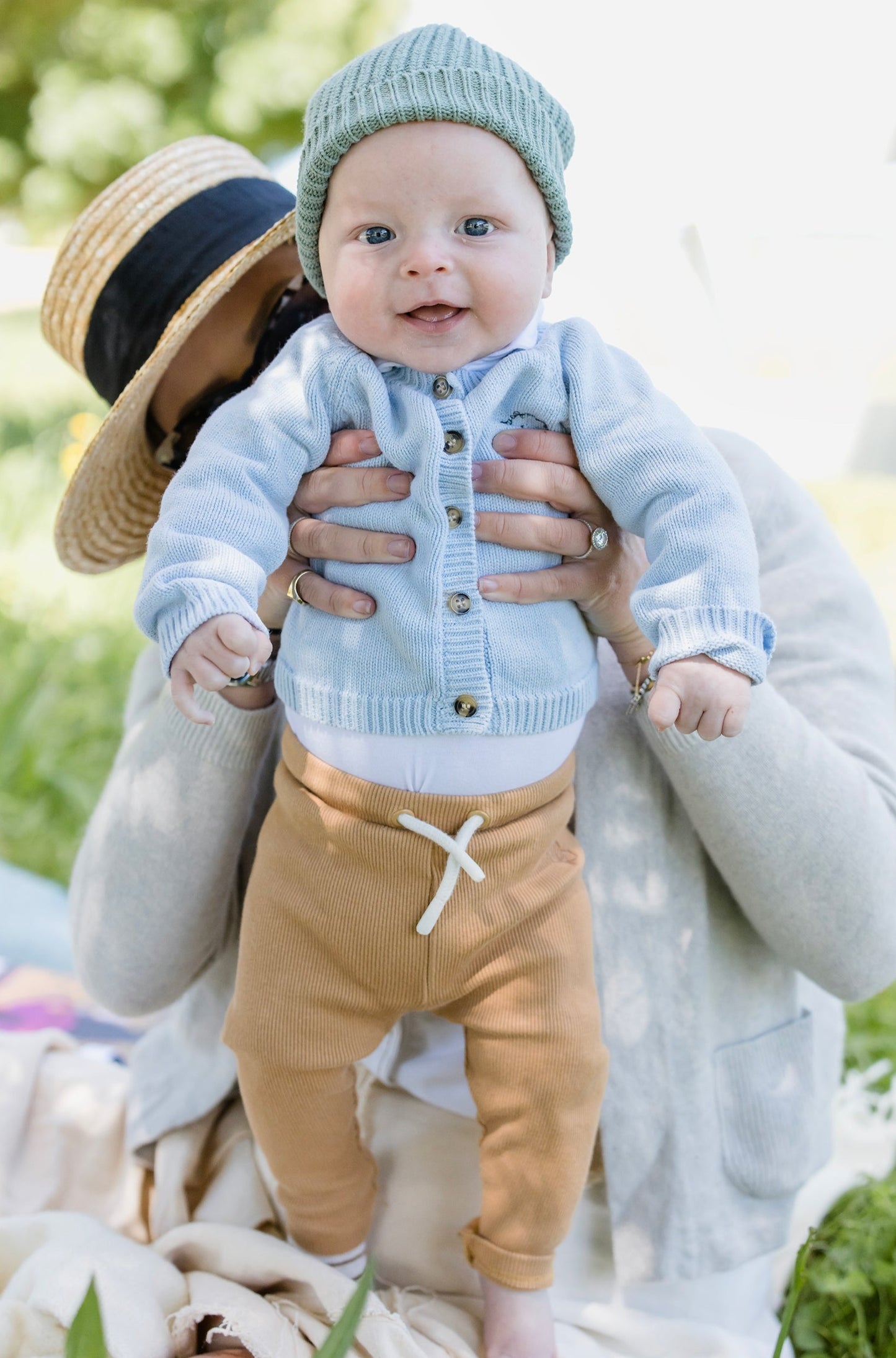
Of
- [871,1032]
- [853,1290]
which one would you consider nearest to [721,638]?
[853,1290]

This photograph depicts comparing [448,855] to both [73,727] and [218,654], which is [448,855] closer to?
[218,654]

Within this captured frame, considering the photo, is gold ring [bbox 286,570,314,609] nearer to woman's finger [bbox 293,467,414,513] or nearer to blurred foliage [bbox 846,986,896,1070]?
woman's finger [bbox 293,467,414,513]

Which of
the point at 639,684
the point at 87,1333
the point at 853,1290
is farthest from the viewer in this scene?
the point at 853,1290

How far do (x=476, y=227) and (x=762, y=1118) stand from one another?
51.0 inches

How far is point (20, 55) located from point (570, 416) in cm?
1558

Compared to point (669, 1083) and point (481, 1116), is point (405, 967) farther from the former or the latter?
point (669, 1083)

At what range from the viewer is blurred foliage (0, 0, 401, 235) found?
517 inches

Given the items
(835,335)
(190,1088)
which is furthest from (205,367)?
(835,335)

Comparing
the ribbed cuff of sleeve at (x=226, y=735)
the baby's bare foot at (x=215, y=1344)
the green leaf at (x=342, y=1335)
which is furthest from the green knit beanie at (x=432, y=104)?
the baby's bare foot at (x=215, y=1344)

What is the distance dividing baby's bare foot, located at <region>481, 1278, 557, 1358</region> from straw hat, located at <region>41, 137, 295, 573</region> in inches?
55.2

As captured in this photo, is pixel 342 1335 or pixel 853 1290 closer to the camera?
pixel 342 1335

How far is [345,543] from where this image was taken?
4.65 ft

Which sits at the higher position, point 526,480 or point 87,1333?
point 526,480

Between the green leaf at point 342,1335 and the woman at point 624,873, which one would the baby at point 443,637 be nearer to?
the woman at point 624,873
